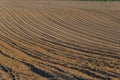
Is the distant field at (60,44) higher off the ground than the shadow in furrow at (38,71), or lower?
lower

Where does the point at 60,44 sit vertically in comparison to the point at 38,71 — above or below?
below

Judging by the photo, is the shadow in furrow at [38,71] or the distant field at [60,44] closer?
the shadow in furrow at [38,71]

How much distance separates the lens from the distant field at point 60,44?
8.80 meters

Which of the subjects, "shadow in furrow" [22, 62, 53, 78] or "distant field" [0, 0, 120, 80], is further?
"distant field" [0, 0, 120, 80]

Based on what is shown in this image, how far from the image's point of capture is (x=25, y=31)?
14.6 m

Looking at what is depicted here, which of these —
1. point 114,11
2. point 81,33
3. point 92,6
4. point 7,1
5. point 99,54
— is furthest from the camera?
point 7,1

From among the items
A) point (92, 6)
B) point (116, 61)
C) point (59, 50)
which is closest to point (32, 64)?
point (59, 50)

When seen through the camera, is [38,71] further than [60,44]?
No

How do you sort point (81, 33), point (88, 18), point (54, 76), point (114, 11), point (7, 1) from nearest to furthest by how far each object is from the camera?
1. point (54, 76)
2. point (81, 33)
3. point (88, 18)
4. point (114, 11)
5. point (7, 1)

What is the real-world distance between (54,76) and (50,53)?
2273 millimetres

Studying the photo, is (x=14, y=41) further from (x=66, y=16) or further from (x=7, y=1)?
(x=7, y=1)

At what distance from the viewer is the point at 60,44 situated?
11.9m

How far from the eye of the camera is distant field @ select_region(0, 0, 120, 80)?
880 cm

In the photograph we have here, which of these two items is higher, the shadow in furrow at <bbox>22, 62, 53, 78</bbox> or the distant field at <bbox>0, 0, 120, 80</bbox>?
the shadow in furrow at <bbox>22, 62, 53, 78</bbox>
